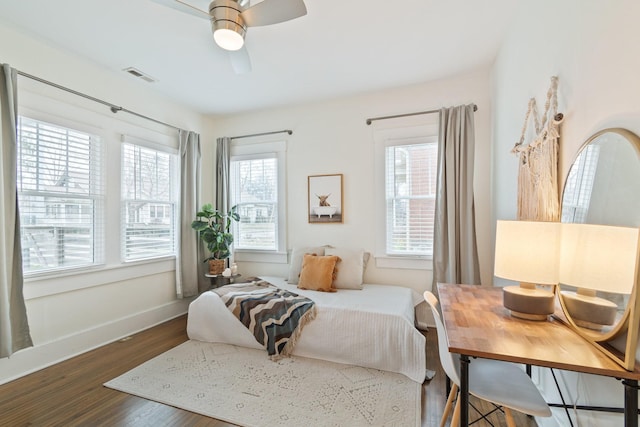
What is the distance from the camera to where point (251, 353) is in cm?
263

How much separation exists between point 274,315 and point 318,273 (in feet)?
2.45

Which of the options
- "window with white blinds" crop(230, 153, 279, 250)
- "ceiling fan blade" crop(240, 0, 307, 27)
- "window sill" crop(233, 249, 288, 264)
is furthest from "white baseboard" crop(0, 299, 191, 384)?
"ceiling fan blade" crop(240, 0, 307, 27)

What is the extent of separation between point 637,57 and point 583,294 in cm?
89

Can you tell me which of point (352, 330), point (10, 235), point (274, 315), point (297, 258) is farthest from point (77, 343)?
point (352, 330)

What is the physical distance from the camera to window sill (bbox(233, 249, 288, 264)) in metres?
3.96

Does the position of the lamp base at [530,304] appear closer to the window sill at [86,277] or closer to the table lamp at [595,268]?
the table lamp at [595,268]

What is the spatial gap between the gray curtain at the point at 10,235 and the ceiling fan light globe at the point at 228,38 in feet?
5.83

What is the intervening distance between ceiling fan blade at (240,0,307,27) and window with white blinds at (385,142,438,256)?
6.58 feet

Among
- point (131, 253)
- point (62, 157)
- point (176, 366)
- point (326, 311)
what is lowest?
point (176, 366)

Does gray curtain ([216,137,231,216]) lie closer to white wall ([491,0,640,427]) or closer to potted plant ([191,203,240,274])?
potted plant ([191,203,240,274])

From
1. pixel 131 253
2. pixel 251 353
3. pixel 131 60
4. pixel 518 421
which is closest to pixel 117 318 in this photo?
pixel 131 253

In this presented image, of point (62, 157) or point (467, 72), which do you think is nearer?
point (62, 157)

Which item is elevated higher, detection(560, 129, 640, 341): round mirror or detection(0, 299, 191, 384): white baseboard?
detection(560, 129, 640, 341): round mirror

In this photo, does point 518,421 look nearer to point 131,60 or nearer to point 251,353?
point 251,353
